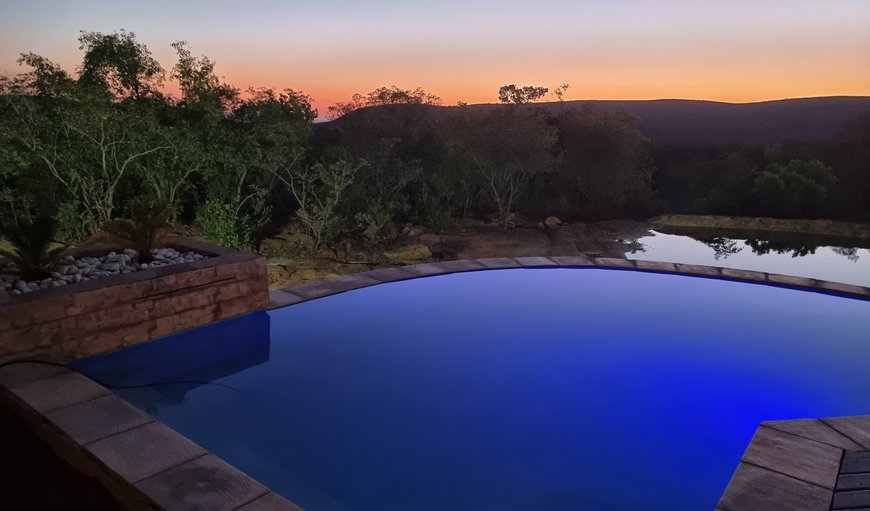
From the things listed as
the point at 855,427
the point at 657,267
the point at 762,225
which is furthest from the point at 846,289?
the point at 762,225

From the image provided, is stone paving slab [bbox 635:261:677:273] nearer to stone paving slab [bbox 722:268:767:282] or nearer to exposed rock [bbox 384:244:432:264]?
stone paving slab [bbox 722:268:767:282]

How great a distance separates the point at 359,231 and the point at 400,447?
11.7 m

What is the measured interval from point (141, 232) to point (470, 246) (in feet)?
34.1

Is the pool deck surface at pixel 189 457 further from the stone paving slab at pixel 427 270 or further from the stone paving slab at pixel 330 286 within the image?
the stone paving slab at pixel 427 270

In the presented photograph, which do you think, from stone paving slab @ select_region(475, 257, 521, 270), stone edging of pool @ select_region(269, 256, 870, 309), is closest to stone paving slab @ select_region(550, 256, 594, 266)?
stone edging of pool @ select_region(269, 256, 870, 309)

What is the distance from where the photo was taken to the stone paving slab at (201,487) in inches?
84.2

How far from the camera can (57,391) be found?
10.4 ft

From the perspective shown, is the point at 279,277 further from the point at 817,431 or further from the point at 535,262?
the point at 817,431

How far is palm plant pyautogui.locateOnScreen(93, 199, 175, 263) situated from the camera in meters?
5.09

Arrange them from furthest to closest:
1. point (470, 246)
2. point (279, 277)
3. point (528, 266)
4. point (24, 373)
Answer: point (470, 246) < point (279, 277) < point (528, 266) < point (24, 373)

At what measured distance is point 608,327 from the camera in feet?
17.9

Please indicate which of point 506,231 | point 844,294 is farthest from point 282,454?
point 506,231

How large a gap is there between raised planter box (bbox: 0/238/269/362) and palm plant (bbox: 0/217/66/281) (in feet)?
2.44

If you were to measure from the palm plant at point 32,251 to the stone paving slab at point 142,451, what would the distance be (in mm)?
2442
